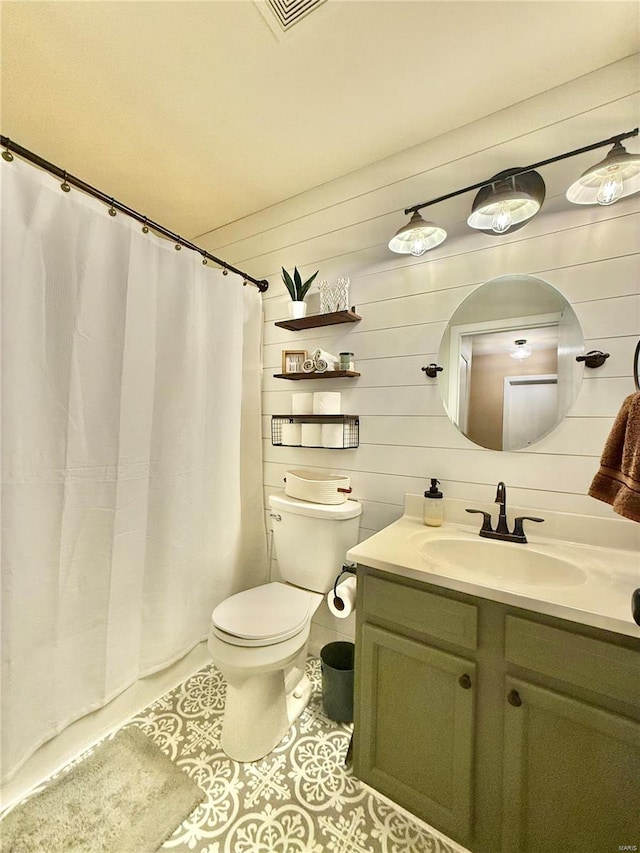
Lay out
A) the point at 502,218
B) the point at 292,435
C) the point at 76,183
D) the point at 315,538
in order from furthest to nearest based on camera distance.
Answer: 1. the point at 292,435
2. the point at 315,538
3. the point at 502,218
4. the point at 76,183

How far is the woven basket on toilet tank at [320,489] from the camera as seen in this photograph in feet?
4.91

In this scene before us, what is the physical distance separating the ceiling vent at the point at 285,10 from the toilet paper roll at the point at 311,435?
4.38 ft

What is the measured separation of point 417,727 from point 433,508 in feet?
2.19

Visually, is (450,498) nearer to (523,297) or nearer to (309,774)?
(523,297)

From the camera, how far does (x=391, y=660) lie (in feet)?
3.31

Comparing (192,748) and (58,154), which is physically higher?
(58,154)

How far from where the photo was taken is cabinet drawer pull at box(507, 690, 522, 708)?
2.71ft

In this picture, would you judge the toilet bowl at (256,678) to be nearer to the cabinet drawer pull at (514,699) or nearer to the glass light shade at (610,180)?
the cabinet drawer pull at (514,699)

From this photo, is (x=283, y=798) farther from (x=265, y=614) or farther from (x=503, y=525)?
(x=503, y=525)

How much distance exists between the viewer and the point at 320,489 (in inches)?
58.9

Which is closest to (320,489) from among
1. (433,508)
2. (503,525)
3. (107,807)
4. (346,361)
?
(433,508)

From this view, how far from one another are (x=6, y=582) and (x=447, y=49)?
2.15 m

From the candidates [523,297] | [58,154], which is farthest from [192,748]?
[58,154]

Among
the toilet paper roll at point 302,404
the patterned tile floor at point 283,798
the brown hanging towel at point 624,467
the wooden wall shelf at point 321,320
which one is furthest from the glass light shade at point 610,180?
the patterned tile floor at point 283,798
